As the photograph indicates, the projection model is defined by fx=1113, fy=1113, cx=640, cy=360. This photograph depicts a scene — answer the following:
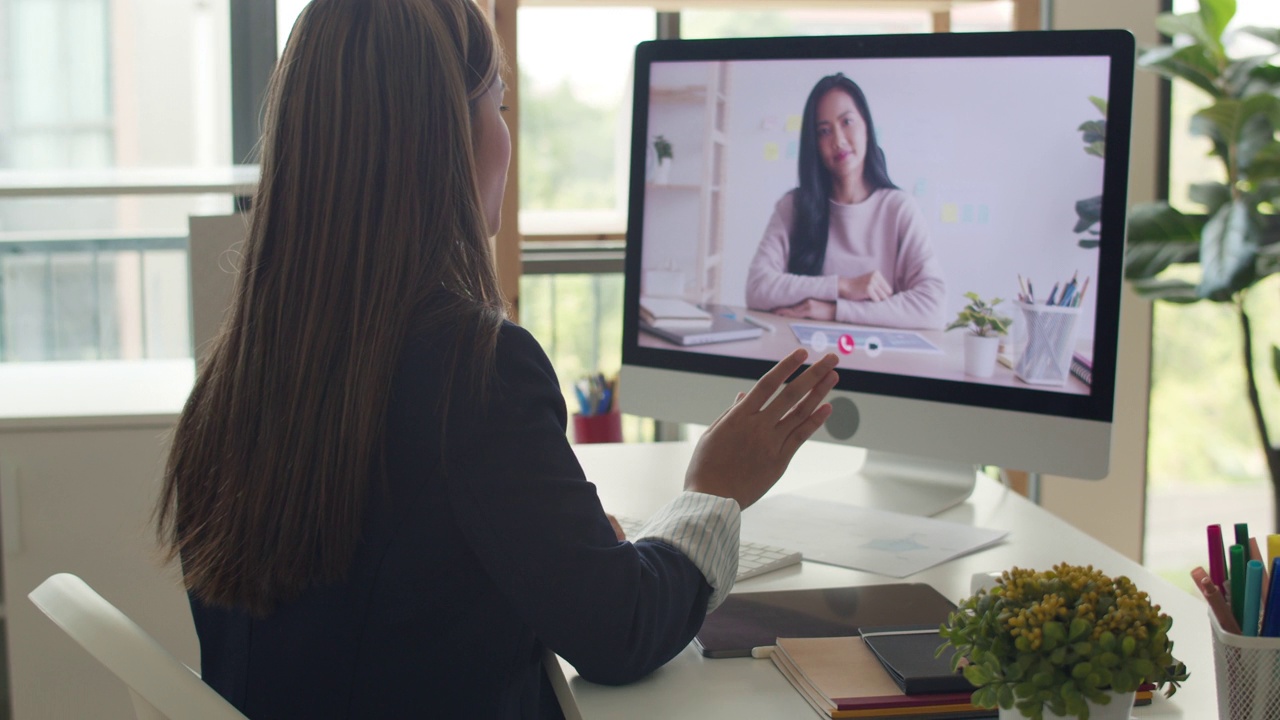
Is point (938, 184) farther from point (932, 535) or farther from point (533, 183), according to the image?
point (533, 183)

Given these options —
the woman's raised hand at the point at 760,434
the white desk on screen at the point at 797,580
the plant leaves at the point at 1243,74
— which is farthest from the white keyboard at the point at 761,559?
the plant leaves at the point at 1243,74

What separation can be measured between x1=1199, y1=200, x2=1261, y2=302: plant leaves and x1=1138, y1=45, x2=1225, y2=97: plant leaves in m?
0.28

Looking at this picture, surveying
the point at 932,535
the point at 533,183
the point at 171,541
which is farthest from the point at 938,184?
the point at 533,183

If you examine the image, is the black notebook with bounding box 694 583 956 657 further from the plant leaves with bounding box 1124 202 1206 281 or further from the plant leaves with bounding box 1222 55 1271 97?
the plant leaves with bounding box 1222 55 1271 97

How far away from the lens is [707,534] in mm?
881

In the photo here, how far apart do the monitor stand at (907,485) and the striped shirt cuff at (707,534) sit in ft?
1.55

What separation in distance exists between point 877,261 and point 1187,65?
4.84ft

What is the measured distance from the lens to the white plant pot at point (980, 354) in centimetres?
117

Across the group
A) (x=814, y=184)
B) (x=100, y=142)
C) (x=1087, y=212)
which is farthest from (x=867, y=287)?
(x=100, y=142)

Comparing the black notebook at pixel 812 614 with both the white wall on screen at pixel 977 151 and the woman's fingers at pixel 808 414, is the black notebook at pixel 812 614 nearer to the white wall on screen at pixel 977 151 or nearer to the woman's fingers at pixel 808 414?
the woman's fingers at pixel 808 414

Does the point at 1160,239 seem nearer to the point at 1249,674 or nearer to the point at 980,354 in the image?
Answer: the point at 980,354

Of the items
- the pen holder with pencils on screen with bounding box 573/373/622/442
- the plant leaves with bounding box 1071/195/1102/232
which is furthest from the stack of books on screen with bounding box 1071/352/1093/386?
the pen holder with pencils on screen with bounding box 573/373/622/442

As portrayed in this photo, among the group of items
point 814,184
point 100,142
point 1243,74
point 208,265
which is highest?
point 1243,74

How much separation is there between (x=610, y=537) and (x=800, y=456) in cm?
83
